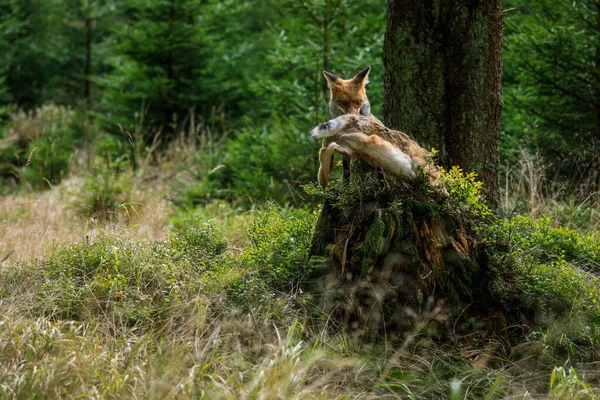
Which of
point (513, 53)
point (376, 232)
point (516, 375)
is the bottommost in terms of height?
point (516, 375)

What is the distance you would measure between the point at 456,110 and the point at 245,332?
103 inches

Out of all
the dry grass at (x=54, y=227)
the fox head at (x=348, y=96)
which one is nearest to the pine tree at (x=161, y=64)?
the dry grass at (x=54, y=227)

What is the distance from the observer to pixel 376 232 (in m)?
4.73

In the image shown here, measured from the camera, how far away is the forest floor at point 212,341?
3.73 metres

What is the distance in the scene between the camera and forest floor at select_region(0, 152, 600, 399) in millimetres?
3729

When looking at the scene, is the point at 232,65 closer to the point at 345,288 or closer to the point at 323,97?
the point at 323,97

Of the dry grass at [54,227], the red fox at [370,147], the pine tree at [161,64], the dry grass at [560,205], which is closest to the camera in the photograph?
the red fox at [370,147]

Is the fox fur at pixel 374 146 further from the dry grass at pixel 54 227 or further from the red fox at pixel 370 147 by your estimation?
the dry grass at pixel 54 227

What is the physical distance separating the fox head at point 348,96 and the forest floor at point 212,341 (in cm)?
108

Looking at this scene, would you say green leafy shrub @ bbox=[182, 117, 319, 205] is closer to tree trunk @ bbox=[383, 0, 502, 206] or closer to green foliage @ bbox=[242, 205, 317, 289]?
green foliage @ bbox=[242, 205, 317, 289]

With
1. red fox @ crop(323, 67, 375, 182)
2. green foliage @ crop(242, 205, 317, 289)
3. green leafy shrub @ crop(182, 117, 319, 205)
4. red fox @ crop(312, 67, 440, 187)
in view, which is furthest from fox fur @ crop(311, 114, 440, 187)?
green leafy shrub @ crop(182, 117, 319, 205)

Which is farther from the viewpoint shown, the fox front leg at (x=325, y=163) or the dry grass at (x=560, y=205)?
the dry grass at (x=560, y=205)

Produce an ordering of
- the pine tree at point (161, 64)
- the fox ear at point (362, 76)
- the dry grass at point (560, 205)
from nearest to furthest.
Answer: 1. the fox ear at point (362, 76)
2. the dry grass at point (560, 205)
3. the pine tree at point (161, 64)

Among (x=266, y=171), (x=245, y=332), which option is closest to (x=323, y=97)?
(x=266, y=171)
